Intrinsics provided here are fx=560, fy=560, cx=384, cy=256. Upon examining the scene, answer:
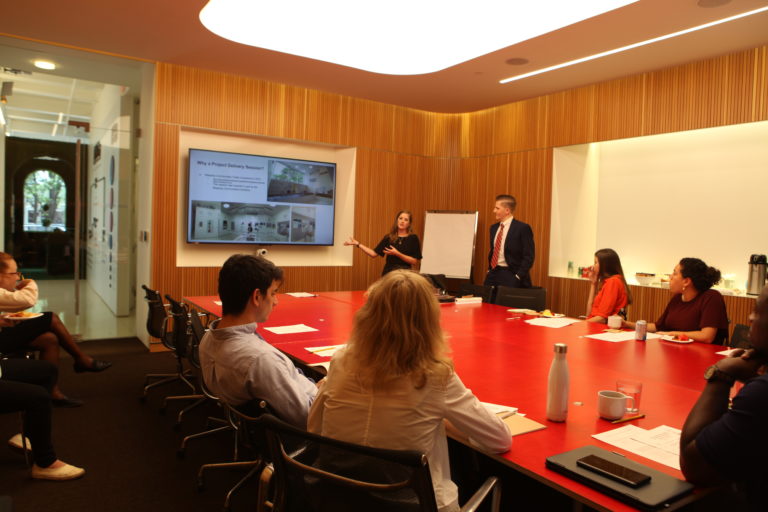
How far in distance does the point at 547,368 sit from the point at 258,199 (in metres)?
5.11

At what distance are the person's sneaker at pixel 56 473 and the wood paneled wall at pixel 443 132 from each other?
351cm

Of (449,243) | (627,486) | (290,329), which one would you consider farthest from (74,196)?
(627,486)

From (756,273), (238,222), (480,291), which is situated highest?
(238,222)

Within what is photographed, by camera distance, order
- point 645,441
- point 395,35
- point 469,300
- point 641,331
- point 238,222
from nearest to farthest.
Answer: point 645,441 < point 641,331 < point 469,300 < point 395,35 < point 238,222

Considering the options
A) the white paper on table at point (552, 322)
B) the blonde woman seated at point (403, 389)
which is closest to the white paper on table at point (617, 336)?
the white paper on table at point (552, 322)

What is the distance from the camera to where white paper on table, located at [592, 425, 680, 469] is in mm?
1708

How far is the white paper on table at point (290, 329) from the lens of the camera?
3.59 meters

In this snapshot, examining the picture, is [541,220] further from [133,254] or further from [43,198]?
[43,198]

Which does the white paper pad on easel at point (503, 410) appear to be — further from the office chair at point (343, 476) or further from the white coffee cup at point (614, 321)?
the white coffee cup at point (614, 321)

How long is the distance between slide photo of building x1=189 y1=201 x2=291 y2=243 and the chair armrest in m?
5.69

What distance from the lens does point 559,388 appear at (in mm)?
1987

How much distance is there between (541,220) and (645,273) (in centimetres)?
139

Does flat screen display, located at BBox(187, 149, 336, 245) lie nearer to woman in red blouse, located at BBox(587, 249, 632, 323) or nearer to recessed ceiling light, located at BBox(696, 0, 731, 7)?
woman in red blouse, located at BBox(587, 249, 632, 323)

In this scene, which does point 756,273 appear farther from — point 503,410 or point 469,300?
point 503,410
